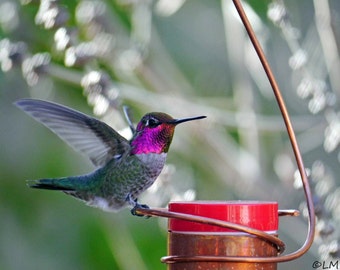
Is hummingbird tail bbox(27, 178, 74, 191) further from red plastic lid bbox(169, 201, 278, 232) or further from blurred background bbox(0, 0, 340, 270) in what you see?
red plastic lid bbox(169, 201, 278, 232)

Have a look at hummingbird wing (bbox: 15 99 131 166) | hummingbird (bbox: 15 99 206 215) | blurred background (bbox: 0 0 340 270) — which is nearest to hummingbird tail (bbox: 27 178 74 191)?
hummingbird (bbox: 15 99 206 215)

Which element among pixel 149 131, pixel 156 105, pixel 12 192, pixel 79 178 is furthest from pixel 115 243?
pixel 149 131

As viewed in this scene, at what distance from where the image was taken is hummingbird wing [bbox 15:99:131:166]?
110 inches

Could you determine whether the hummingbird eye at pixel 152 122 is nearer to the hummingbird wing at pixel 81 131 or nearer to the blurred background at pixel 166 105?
the hummingbird wing at pixel 81 131

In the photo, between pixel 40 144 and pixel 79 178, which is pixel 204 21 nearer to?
pixel 40 144

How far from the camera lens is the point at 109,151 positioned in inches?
122

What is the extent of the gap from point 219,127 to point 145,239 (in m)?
1.32

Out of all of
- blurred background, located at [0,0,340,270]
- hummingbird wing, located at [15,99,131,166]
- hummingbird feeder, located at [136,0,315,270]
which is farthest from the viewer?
blurred background, located at [0,0,340,270]

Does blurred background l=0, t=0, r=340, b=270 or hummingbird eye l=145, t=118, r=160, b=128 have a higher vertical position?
blurred background l=0, t=0, r=340, b=270

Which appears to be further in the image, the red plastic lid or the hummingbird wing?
the hummingbird wing

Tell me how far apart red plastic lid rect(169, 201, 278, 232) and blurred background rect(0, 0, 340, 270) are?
0.78 metres

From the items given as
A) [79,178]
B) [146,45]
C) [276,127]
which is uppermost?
[146,45]

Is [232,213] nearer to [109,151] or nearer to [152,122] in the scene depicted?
[152,122]

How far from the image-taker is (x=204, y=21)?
20.5ft
